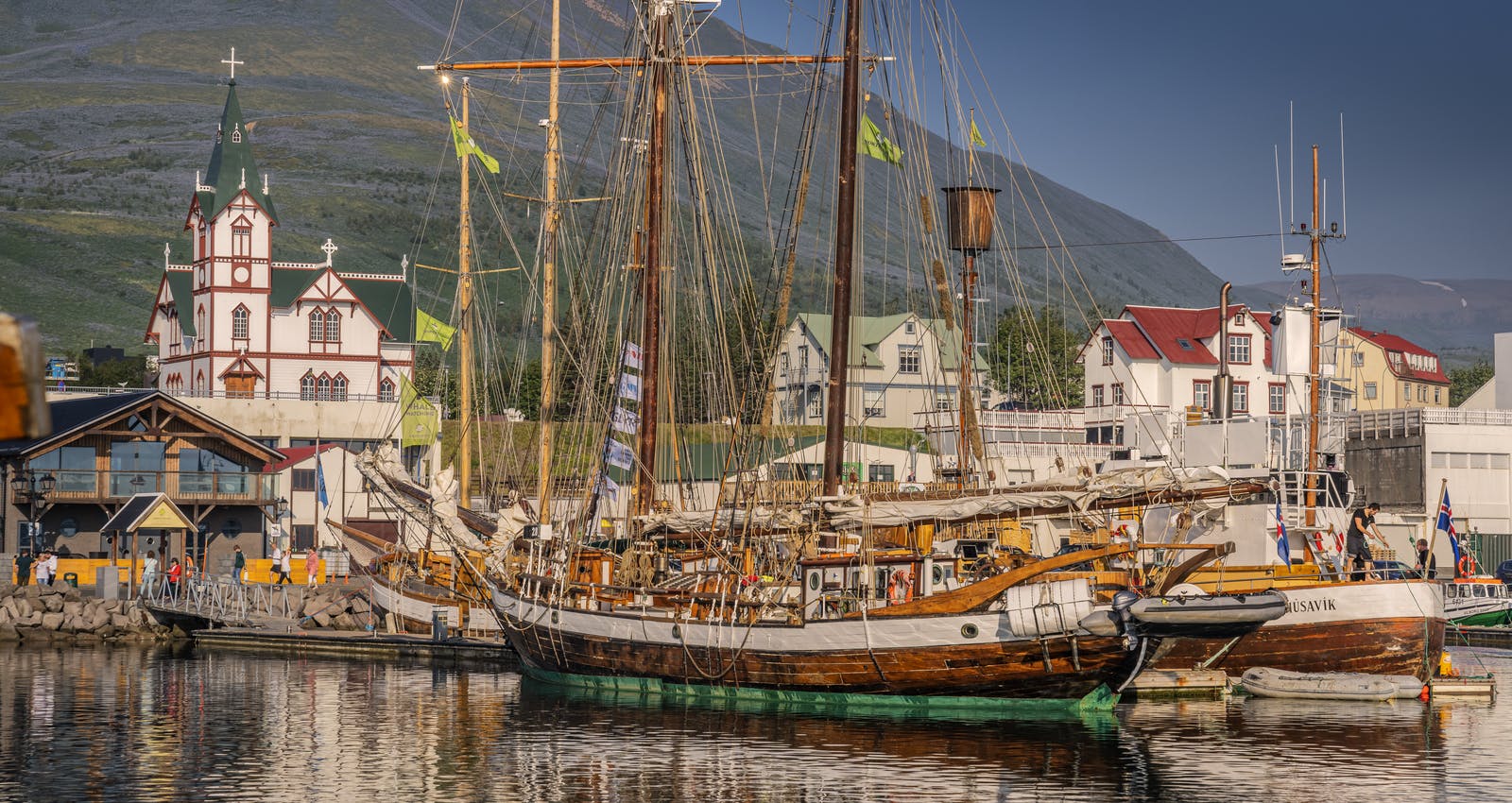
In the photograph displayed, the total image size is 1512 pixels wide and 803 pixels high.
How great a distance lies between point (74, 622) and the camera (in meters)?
60.8

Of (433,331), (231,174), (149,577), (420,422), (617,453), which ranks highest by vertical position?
(231,174)

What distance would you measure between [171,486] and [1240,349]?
7603 cm

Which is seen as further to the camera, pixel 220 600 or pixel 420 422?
pixel 420 422

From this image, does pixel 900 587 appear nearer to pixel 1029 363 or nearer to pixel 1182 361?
pixel 1182 361

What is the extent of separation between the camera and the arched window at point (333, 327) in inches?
4956

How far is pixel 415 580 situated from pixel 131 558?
Answer: 17.8 meters

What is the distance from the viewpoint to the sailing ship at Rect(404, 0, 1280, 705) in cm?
3609

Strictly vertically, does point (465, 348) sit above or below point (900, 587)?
above

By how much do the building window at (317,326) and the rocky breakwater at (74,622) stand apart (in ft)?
212

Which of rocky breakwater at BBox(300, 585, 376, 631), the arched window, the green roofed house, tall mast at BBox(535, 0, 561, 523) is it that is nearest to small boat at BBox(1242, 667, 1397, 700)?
tall mast at BBox(535, 0, 561, 523)

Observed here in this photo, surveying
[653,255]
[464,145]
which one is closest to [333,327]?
[464,145]

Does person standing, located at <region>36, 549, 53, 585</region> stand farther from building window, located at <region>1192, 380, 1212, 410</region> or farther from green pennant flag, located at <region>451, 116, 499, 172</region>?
building window, located at <region>1192, 380, 1212, 410</region>

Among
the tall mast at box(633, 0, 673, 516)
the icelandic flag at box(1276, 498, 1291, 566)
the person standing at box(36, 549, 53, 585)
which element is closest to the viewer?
the icelandic flag at box(1276, 498, 1291, 566)

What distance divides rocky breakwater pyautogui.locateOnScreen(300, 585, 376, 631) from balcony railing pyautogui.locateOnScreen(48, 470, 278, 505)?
10.4m
